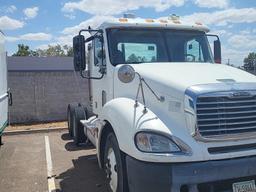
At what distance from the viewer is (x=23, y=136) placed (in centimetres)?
1226

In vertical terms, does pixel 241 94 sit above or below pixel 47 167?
above

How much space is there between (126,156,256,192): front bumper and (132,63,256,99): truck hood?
88 cm

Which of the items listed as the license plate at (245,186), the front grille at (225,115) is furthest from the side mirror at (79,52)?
the license plate at (245,186)

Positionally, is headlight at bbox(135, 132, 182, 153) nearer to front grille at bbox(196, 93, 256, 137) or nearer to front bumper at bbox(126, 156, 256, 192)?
front bumper at bbox(126, 156, 256, 192)

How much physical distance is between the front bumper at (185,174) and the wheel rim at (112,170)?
31.4 inches

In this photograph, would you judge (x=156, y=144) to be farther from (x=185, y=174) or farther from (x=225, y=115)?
(x=225, y=115)

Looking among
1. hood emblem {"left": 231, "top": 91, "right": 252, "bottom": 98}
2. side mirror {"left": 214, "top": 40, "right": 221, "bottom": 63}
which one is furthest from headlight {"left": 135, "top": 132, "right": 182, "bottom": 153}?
side mirror {"left": 214, "top": 40, "right": 221, "bottom": 63}

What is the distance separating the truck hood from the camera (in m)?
4.57

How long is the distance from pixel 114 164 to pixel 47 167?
3.22 m

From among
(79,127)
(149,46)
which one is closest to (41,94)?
(79,127)

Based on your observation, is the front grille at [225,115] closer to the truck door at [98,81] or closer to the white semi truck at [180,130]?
the white semi truck at [180,130]

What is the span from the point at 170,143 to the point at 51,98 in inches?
466

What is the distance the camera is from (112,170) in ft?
17.1

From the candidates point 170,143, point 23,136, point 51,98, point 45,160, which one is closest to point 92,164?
point 45,160
